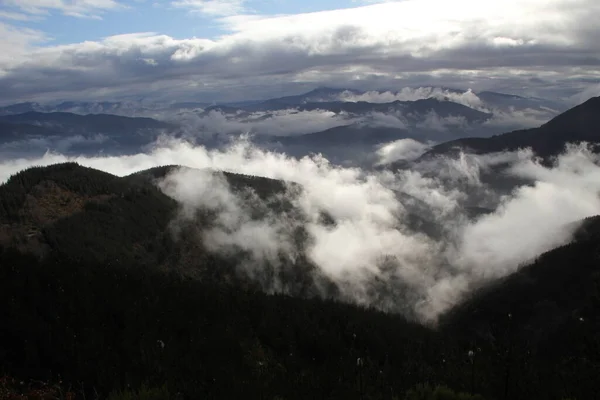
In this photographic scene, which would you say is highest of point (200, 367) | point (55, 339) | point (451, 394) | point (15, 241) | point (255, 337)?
point (451, 394)

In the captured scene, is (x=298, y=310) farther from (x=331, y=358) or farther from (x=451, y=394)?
(x=451, y=394)

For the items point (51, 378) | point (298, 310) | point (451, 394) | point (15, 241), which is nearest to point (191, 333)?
point (51, 378)

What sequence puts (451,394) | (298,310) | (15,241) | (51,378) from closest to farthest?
(451,394)
(51,378)
(298,310)
(15,241)

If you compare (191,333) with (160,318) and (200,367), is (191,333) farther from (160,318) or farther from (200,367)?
(200,367)

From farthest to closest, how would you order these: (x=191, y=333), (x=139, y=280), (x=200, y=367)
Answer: (x=139, y=280) → (x=191, y=333) → (x=200, y=367)

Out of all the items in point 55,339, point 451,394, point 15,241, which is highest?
point 451,394

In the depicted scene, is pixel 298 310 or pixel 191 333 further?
pixel 298 310

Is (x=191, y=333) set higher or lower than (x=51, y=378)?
lower

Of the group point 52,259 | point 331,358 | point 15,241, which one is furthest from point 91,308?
point 15,241

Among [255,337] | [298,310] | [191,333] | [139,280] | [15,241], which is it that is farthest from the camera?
[15,241]
